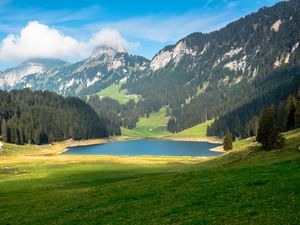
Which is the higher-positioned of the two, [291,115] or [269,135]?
[291,115]

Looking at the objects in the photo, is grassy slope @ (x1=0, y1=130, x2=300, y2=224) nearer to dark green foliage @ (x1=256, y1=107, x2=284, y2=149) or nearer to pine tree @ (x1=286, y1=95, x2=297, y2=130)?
dark green foliage @ (x1=256, y1=107, x2=284, y2=149)

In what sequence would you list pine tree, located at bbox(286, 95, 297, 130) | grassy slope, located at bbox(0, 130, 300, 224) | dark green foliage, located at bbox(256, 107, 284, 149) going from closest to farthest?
grassy slope, located at bbox(0, 130, 300, 224), dark green foliage, located at bbox(256, 107, 284, 149), pine tree, located at bbox(286, 95, 297, 130)

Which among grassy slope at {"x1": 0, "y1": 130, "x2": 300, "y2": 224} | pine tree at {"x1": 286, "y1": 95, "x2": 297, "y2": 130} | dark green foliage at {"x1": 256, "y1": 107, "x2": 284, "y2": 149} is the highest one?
pine tree at {"x1": 286, "y1": 95, "x2": 297, "y2": 130}

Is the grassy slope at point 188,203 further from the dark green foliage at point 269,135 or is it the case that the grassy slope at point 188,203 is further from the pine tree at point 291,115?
the pine tree at point 291,115

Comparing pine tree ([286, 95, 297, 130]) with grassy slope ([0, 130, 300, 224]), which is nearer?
grassy slope ([0, 130, 300, 224])

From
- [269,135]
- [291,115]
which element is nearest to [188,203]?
[269,135]

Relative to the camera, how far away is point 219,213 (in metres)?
27.1

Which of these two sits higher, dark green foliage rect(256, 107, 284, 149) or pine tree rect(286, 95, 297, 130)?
pine tree rect(286, 95, 297, 130)

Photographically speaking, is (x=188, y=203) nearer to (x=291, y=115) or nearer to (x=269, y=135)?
(x=269, y=135)

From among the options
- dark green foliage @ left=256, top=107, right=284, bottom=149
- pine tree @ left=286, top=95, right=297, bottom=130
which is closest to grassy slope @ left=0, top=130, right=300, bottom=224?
dark green foliage @ left=256, top=107, right=284, bottom=149

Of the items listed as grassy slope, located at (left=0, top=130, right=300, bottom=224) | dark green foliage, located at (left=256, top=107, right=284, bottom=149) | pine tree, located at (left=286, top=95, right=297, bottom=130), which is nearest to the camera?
grassy slope, located at (left=0, top=130, right=300, bottom=224)

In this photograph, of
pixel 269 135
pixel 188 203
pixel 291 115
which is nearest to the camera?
pixel 188 203

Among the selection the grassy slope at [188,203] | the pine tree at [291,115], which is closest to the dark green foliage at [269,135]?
the grassy slope at [188,203]

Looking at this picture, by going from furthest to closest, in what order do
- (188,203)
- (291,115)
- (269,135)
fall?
1. (291,115)
2. (269,135)
3. (188,203)
